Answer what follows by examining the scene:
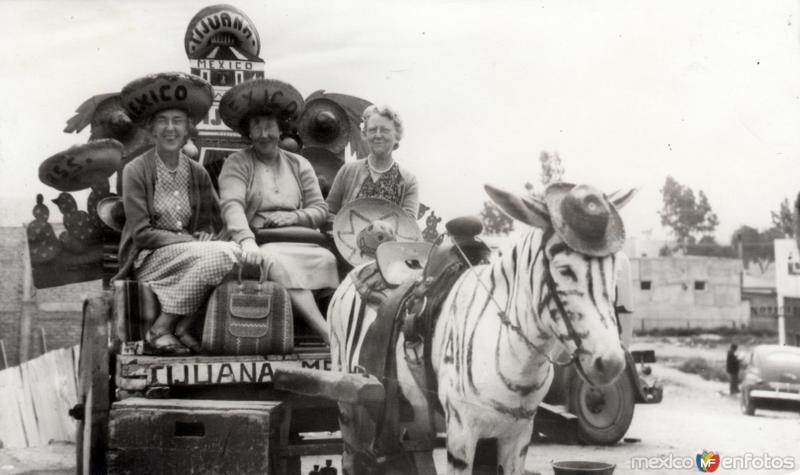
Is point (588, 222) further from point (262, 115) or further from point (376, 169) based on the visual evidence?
point (262, 115)

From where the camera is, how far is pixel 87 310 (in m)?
4.11

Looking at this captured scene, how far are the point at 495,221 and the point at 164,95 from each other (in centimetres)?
159

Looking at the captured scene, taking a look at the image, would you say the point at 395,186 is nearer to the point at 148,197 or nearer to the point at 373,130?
the point at 373,130

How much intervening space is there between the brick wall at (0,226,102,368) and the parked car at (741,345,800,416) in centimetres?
344

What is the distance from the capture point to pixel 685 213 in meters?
4.39

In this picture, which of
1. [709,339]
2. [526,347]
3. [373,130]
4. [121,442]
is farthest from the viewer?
[709,339]

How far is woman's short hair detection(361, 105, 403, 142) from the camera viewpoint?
420 cm

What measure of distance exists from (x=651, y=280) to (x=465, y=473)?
5.35 ft

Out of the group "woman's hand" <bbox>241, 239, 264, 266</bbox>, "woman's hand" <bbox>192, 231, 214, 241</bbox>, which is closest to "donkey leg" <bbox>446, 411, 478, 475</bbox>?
"woman's hand" <bbox>241, 239, 264, 266</bbox>

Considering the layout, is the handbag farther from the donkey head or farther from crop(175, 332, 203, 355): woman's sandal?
the donkey head

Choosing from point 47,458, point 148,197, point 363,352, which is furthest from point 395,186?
point 47,458

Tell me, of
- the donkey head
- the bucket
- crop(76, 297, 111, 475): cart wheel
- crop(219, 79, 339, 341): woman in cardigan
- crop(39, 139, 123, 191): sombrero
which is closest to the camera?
the donkey head

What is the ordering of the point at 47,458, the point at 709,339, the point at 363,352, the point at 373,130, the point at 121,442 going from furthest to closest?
1. the point at 47,458
2. the point at 709,339
3. the point at 373,130
4. the point at 363,352
5. the point at 121,442

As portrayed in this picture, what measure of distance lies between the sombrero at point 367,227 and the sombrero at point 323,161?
557 mm
